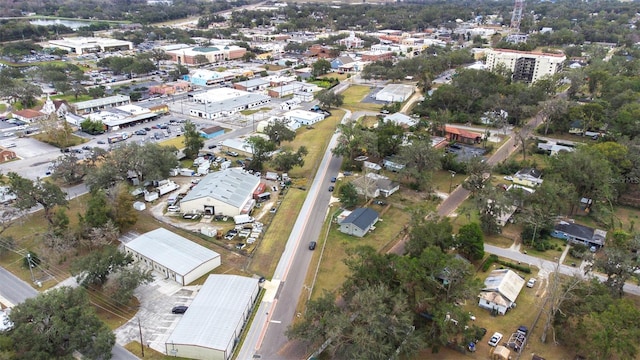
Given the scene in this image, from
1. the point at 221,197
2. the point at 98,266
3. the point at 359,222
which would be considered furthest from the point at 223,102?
the point at 98,266

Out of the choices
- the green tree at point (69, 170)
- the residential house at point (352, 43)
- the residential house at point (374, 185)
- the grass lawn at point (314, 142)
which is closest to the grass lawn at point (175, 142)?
the green tree at point (69, 170)

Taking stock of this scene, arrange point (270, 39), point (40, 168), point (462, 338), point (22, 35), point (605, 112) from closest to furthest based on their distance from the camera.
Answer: point (462, 338), point (40, 168), point (605, 112), point (22, 35), point (270, 39)

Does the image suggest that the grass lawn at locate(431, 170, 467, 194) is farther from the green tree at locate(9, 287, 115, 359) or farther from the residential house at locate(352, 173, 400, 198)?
the green tree at locate(9, 287, 115, 359)

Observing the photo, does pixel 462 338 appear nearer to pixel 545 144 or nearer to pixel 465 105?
pixel 545 144

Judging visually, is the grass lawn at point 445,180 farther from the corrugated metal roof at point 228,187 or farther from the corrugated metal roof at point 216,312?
the corrugated metal roof at point 216,312

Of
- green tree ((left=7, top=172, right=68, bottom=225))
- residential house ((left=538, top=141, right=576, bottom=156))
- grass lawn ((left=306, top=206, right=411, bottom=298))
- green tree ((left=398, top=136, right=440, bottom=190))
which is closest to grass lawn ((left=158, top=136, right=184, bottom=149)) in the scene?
green tree ((left=7, top=172, right=68, bottom=225))

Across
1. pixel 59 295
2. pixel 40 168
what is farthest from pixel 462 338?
pixel 40 168

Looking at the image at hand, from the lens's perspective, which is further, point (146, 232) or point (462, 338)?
point (146, 232)
